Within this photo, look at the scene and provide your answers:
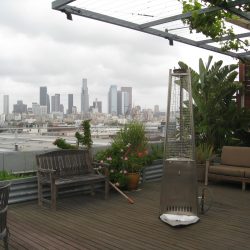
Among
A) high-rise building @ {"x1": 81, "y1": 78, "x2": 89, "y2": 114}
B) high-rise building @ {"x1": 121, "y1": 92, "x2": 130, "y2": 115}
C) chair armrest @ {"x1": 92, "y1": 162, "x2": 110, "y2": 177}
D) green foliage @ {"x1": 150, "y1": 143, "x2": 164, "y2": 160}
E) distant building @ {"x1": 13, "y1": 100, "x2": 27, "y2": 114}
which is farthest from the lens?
distant building @ {"x1": 13, "y1": 100, "x2": 27, "y2": 114}

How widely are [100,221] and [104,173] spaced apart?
1.79 m

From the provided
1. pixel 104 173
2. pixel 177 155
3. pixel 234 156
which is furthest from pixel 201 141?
pixel 177 155

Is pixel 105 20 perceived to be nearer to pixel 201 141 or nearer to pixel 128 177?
pixel 128 177

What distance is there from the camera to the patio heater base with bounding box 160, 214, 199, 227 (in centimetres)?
555

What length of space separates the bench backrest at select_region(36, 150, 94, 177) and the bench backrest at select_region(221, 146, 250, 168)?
3443 mm

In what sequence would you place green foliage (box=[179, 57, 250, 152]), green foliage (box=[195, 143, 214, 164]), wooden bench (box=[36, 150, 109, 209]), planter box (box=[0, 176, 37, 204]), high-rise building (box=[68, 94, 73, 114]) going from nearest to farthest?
wooden bench (box=[36, 150, 109, 209]), planter box (box=[0, 176, 37, 204]), green foliage (box=[195, 143, 214, 164]), green foliage (box=[179, 57, 250, 152]), high-rise building (box=[68, 94, 73, 114])

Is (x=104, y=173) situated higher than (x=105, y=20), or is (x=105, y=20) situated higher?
(x=105, y=20)

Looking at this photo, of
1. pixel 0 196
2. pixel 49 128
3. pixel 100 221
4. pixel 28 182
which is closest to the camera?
pixel 0 196

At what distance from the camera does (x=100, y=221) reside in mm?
5848

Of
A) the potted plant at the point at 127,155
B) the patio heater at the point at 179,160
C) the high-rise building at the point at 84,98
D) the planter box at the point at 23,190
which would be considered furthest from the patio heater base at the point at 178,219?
the high-rise building at the point at 84,98

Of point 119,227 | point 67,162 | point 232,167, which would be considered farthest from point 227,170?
point 119,227

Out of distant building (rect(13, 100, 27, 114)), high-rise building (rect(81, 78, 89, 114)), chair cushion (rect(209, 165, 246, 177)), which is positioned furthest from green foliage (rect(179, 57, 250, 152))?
distant building (rect(13, 100, 27, 114))

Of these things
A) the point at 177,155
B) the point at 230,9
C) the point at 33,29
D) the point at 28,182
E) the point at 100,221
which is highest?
the point at 33,29

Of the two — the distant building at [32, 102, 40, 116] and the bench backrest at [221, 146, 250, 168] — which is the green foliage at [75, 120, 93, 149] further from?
the distant building at [32, 102, 40, 116]
